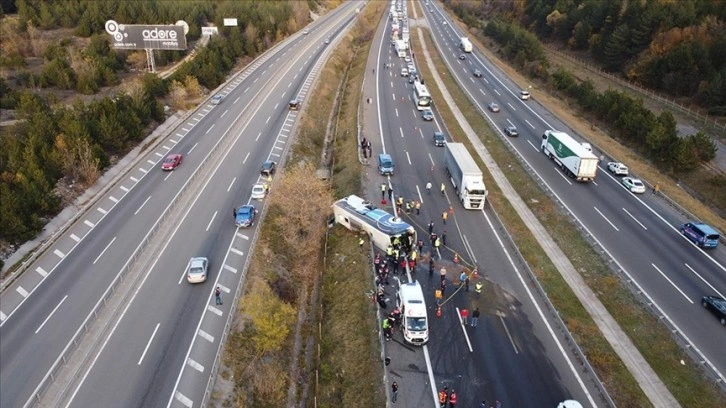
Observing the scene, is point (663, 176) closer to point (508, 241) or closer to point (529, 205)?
point (529, 205)

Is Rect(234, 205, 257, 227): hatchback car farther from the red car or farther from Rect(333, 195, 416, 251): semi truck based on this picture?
the red car

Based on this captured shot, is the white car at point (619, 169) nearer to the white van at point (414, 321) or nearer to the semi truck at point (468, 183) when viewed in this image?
the semi truck at point (468, 183)

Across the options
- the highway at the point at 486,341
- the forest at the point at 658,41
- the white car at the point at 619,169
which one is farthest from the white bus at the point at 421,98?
the forest at the point at 658,41

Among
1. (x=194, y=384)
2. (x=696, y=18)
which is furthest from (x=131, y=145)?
(x=696, y=18)

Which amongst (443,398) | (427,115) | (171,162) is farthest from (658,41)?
(443,398)

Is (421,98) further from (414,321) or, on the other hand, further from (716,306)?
(414,321)
